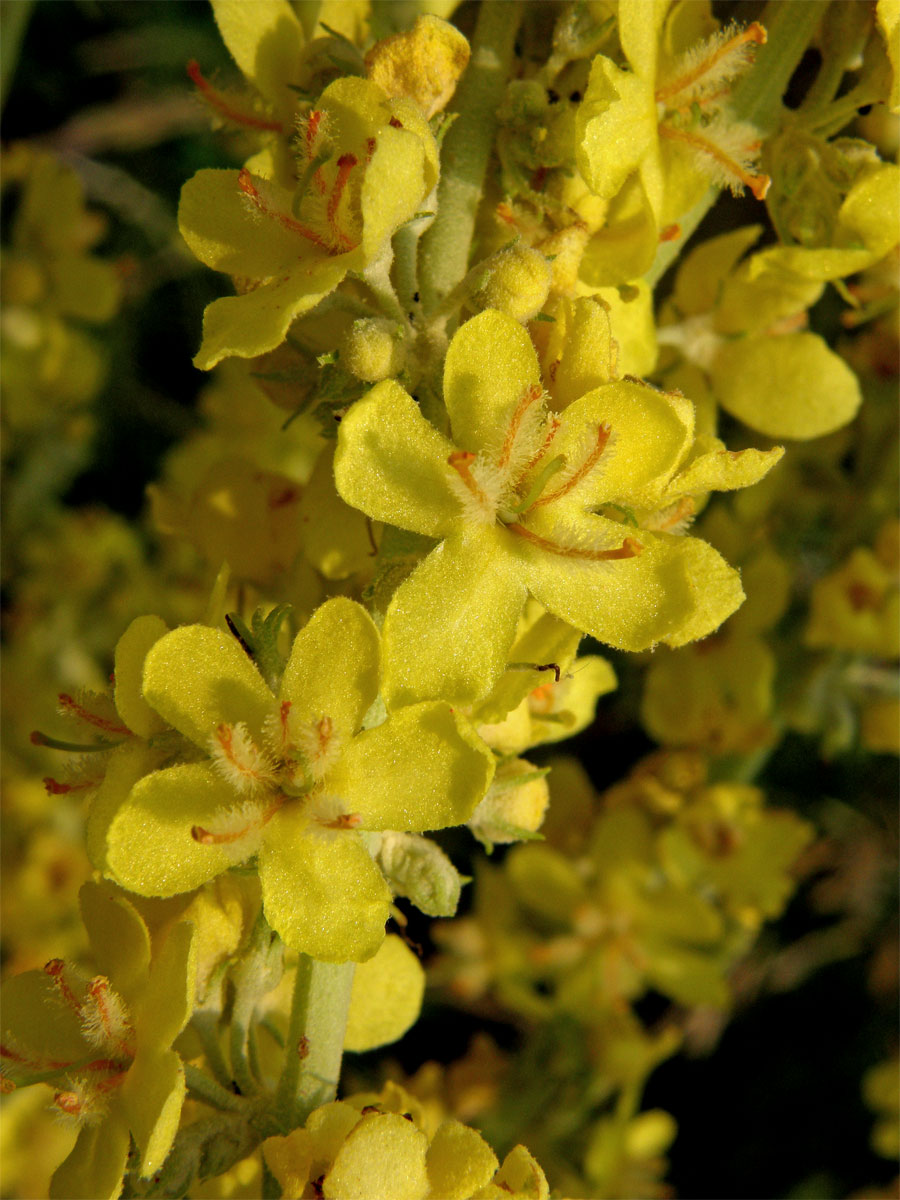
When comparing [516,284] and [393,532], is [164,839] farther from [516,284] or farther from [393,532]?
[516,284]

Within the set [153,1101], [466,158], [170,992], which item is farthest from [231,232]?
[153,1101]

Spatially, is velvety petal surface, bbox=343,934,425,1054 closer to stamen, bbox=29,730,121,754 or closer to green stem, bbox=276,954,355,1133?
green stem, bbox=276,954,355,1133

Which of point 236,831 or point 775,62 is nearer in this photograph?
point 236,831

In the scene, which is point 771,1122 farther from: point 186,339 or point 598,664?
point 186,339

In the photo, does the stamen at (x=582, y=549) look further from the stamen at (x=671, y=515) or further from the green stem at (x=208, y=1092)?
the green stem at (x=208, y=1092)

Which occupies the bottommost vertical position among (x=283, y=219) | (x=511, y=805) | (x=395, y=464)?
(x=511, y=805)

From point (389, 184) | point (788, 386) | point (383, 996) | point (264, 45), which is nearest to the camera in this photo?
point (389, 184)

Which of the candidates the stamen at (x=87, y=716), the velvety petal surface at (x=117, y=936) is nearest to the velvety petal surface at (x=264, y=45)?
the stamen at (x=87, y=716)

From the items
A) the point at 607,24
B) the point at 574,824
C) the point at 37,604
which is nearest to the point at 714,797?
the point at 574,824
